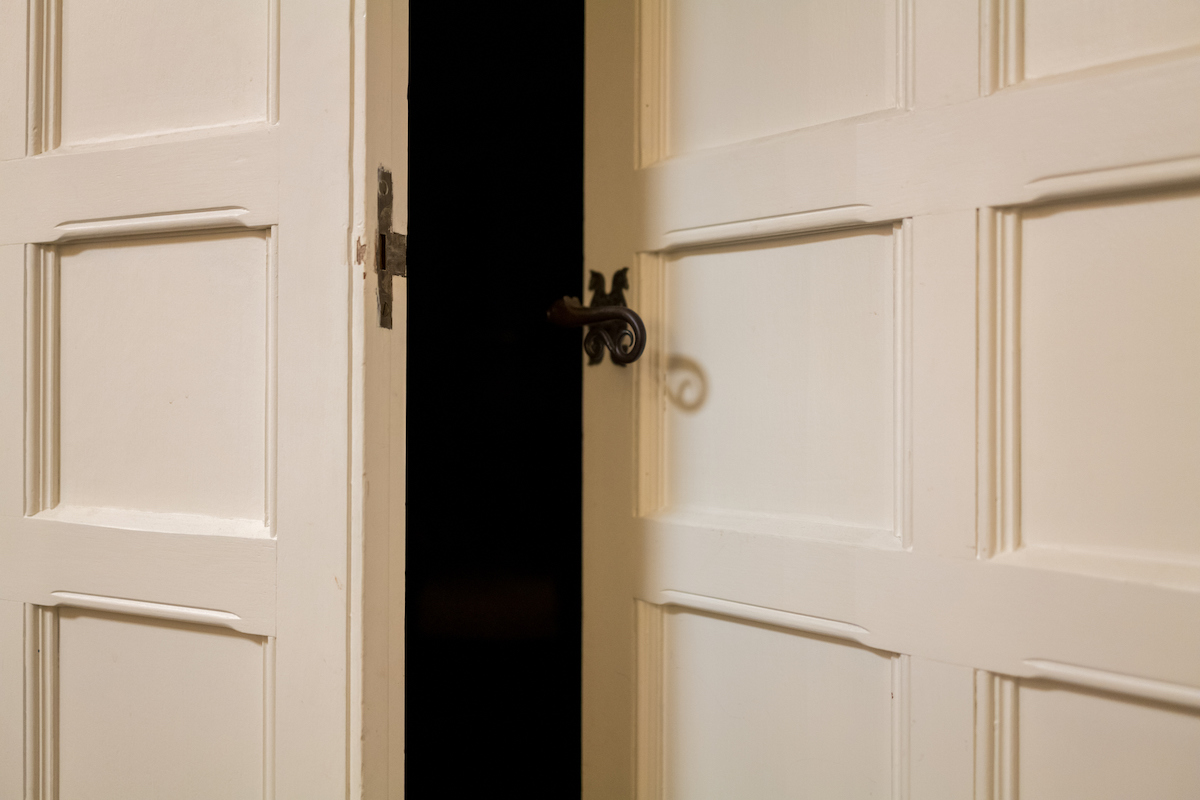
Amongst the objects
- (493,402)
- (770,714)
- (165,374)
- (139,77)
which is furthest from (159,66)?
(770,714)

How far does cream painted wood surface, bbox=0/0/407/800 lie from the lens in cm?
62

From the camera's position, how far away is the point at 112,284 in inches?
28.6

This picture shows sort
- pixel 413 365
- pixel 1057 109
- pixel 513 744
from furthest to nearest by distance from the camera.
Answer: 1. pixel 513 744
2. pixel 413 365
3. pixel 1057 109

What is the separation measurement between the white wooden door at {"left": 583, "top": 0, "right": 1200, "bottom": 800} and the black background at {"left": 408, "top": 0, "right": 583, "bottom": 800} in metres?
0.04

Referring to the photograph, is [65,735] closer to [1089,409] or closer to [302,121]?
[302,121]

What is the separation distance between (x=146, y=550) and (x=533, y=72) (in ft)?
2.13

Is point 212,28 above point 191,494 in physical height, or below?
above

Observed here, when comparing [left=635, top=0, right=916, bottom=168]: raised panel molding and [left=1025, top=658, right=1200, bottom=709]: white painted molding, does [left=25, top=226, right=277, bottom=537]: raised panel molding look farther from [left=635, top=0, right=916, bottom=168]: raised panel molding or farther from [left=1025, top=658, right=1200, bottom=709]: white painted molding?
[left=1025, top=658, right=1200, bottom=709]: white painted molding

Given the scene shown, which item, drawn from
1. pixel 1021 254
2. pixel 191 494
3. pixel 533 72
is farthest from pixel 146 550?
pixel 1021 254

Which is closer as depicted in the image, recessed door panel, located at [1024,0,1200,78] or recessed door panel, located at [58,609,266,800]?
recessed door panel, located at [1024,0,1200,78]

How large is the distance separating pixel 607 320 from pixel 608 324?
14mm

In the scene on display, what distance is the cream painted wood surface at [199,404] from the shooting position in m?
0.62

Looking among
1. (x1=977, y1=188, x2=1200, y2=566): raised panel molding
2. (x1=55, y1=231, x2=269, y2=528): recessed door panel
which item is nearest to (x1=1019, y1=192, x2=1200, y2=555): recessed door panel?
(x1=977, y1=188, x2=1200, y2=566): raised panel molding

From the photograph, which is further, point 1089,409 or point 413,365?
Answer: point 413,365
